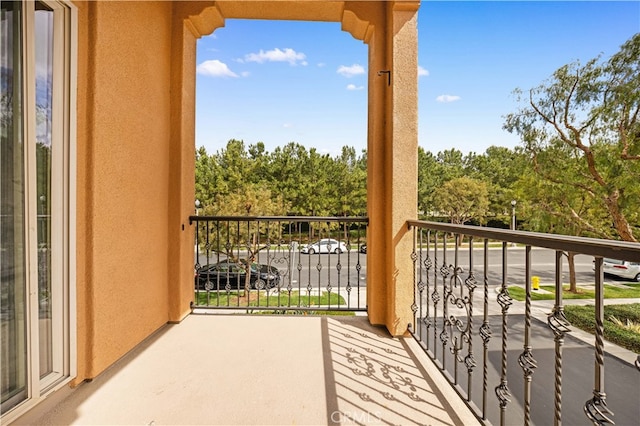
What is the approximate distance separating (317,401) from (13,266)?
1.54 m

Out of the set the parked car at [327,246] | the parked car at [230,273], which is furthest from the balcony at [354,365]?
the parked car at [327,246]

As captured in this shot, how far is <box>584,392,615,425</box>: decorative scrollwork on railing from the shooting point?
0.77 meters

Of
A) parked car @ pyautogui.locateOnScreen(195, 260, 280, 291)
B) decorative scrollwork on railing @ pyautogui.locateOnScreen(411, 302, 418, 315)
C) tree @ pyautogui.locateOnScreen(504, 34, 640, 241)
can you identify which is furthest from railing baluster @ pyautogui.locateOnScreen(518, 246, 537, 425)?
tree @ pyautogui.locateOnScreen(504, 34, 640, 241)

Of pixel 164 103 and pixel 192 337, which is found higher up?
pixel 164 103

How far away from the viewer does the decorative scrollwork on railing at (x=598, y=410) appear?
77 centimetres

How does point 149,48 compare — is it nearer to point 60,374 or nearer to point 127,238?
point 127,238

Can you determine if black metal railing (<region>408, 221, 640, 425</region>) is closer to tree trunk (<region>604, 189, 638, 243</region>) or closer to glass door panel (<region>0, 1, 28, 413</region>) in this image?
glass door panel (<region>0, 1, 28, 413</region>)

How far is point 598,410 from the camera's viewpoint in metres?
0.78

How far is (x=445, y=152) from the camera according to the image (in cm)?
1864

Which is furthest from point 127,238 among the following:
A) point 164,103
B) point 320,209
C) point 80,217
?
point 320,209

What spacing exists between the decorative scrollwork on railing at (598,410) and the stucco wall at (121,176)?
7.22 ft

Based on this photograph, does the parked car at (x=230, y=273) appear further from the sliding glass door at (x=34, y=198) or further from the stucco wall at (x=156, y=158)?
the sliding glass door at (x=34, y=198)

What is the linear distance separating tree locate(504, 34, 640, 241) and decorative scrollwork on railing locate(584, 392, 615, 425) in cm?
864

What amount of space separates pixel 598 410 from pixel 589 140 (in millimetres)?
9840
